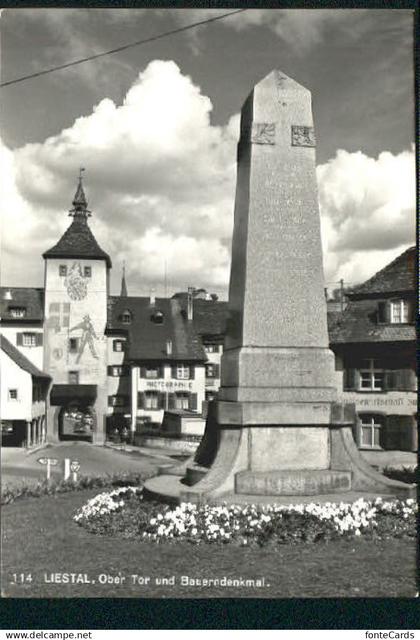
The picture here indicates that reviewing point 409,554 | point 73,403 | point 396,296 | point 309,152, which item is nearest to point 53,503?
point 409,554

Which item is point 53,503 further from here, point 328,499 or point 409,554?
point 409,554

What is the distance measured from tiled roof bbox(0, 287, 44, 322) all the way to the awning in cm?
541

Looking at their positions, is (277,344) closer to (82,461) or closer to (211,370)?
(82,461)

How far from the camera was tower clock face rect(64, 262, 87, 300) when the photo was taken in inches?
2024

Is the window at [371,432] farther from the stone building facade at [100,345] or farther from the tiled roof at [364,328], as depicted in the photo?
the stone building facade at [100,345]

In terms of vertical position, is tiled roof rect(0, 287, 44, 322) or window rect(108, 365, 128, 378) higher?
tiled roof rect(0, 287, 44, 322)

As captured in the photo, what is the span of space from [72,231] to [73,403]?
1362cm

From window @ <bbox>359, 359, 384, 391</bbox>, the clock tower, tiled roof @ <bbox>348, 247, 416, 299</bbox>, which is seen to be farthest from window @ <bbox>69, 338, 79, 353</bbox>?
window @ <bbox>359, 359, 384, 391</bbox>

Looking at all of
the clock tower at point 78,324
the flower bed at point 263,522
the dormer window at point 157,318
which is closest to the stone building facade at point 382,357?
the flower bed at point 263,522

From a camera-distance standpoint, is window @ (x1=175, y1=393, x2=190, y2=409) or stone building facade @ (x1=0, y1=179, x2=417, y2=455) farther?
window @ (x1=175, y1=393, x2=190, y2=409)

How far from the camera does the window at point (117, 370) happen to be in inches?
2036

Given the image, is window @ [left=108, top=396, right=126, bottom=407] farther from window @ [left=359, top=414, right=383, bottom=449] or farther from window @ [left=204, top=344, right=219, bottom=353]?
window @ [left=359, top=414, right=383, bottom=449]

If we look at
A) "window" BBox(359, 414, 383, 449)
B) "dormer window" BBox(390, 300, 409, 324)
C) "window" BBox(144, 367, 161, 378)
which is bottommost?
"window" BBox(359, 414, 383, 449)

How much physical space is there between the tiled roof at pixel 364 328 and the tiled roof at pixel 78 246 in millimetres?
24679
